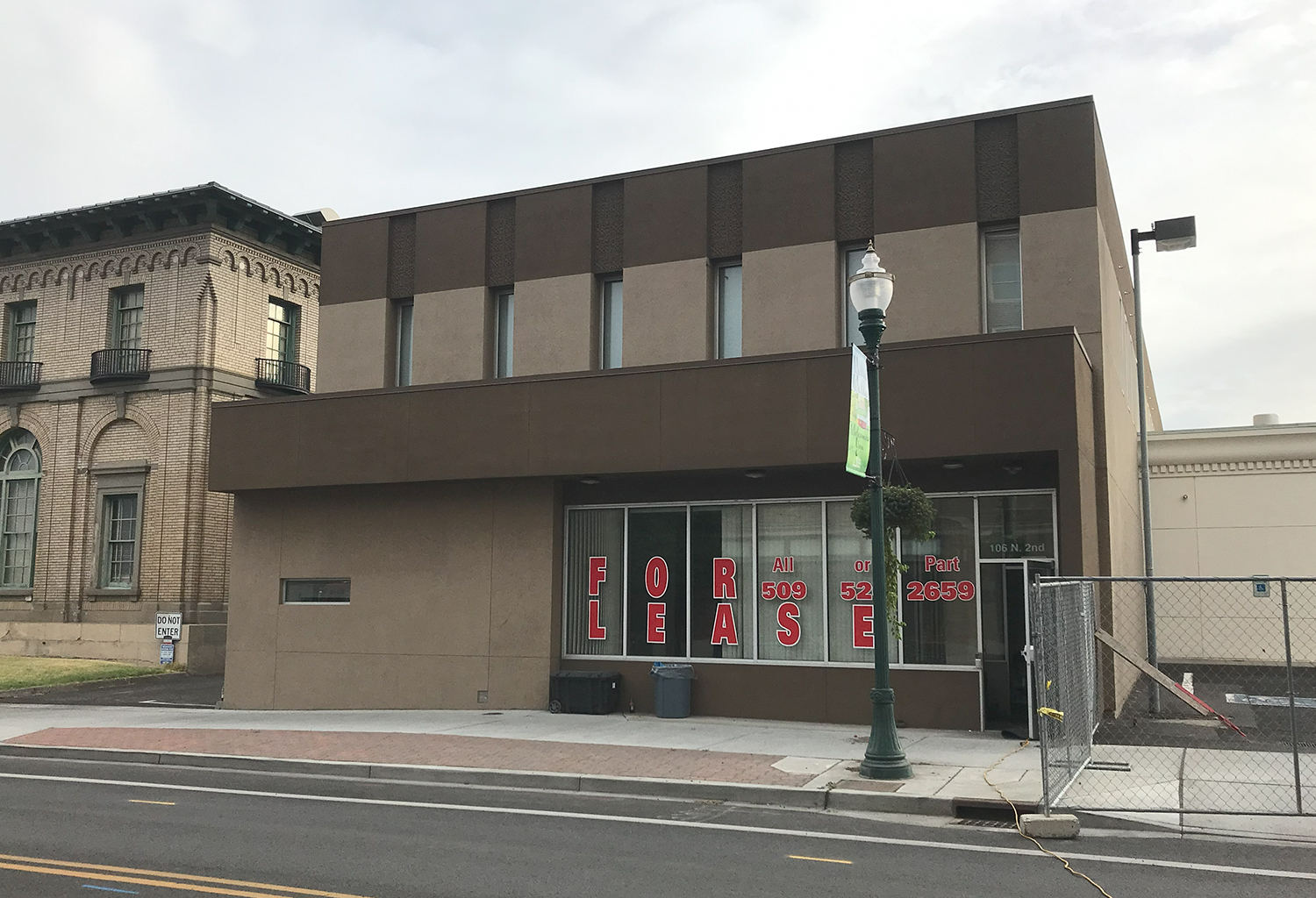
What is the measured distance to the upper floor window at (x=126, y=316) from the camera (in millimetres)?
31203

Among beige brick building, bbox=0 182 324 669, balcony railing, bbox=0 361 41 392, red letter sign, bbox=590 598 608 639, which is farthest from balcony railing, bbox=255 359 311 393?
red letter sign, bbox=590 598 608 639

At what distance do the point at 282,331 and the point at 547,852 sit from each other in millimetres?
27423

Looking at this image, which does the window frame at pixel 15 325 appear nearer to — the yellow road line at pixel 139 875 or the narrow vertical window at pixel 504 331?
the narrow vertical window at pixel 504 331

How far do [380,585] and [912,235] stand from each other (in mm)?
10911

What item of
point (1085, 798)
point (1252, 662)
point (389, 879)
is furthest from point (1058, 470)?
point (1252, 662)

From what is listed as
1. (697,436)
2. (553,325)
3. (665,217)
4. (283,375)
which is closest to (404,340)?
(553,325)

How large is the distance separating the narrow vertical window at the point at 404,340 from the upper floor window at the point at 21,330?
17.8 m

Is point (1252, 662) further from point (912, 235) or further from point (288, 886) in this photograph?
point (288, 886)

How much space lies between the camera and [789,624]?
16.9 metres

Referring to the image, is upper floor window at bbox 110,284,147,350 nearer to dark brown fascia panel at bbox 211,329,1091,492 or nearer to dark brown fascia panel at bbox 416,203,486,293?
dark brown fascia panel at bbox 211,329,1091,492

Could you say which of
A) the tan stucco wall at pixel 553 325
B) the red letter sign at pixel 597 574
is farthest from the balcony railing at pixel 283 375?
the red letter sign at pixel 597 574

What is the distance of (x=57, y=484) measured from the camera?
3142cm

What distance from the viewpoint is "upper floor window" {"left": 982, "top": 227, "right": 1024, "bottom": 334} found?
1692 cm

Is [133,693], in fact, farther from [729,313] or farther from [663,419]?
[729,313]
